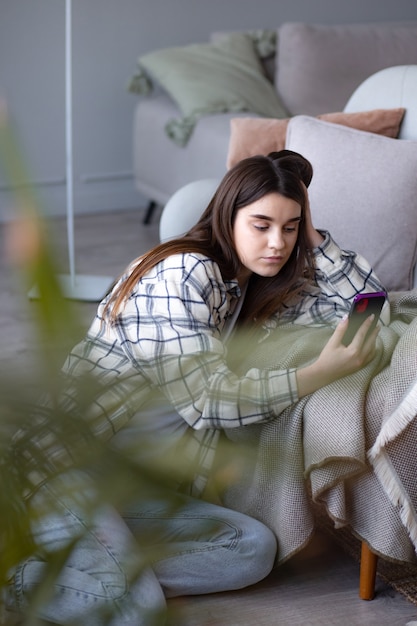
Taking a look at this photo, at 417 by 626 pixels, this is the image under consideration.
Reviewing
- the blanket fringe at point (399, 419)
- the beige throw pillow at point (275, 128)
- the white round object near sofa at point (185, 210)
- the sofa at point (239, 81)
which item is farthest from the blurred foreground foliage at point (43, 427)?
the sofa at point (239, 81)

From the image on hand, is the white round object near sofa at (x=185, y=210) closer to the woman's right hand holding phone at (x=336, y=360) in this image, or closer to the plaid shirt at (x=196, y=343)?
the plaid shirt at (x=196, y=343)

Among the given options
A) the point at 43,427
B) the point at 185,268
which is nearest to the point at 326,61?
the point at 185,268

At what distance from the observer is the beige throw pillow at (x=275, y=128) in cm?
228

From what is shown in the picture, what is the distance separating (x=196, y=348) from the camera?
4.85 ft

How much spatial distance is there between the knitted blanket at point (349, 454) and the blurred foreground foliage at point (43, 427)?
0.99 metres

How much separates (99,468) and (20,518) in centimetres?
4

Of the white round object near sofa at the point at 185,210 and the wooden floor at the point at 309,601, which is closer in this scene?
the wooden floor at the point at 309,601

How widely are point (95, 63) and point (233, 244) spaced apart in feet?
9.33

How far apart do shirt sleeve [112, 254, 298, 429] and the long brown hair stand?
0.16 feet

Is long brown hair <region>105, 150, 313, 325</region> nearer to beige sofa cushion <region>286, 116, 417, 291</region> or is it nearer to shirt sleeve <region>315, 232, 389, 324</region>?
shirt sleeve <region>315, 232, 389, 324</region>

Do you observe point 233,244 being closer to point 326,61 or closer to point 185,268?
point 185,268

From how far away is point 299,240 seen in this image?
5.62ft

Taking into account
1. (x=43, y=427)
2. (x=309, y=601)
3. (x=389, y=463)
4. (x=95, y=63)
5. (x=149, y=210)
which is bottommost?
(x=149, y=210)

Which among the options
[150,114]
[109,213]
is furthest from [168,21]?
[109,213]
